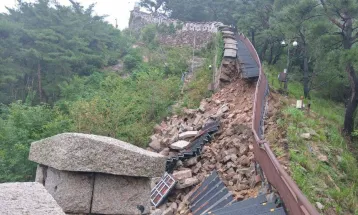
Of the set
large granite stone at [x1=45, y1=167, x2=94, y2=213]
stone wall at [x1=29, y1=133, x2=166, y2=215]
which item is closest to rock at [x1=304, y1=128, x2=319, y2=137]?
stone wall at [x1=29, y1=133, x2=166, y2=215]

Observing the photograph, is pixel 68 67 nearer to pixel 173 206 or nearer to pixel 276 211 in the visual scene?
pixel 173 206

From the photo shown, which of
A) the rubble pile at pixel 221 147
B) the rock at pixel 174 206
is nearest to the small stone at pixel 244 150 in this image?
the rubble pile at pixel 221 147

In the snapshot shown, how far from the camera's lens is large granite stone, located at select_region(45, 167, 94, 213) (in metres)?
2.71

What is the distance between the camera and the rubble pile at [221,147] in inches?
252

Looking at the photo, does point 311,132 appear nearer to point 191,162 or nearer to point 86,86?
point 191,162

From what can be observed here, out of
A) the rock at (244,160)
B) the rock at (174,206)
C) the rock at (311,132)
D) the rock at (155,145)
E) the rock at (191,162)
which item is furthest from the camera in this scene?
the rock at (155,145)

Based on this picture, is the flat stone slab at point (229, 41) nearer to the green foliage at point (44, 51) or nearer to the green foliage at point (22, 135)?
the green foliage at point (22, 135)

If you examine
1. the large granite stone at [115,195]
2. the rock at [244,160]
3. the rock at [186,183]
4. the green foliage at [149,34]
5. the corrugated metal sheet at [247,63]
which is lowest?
the rock at [186,183]

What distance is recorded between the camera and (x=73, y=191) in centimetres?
272

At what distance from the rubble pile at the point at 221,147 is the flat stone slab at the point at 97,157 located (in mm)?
2849

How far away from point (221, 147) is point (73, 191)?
227 inches

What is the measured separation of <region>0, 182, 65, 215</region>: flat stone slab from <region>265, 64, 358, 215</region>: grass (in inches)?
165

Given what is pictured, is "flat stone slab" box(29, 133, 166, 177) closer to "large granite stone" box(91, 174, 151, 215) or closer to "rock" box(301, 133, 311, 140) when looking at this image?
"large granite stone" box(91, 174, 151, 215)

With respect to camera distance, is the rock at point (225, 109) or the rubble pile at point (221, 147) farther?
the rock at point (225, 109)
